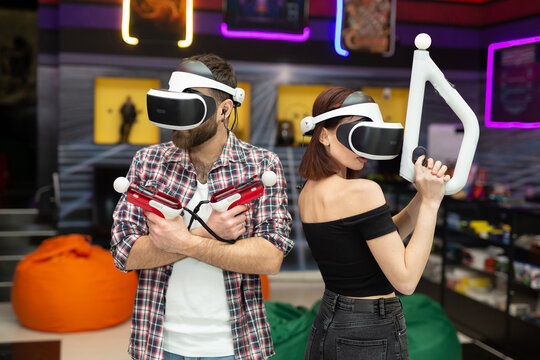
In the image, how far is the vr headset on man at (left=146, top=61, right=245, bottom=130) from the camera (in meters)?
1.49

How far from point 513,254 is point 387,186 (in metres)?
2.08

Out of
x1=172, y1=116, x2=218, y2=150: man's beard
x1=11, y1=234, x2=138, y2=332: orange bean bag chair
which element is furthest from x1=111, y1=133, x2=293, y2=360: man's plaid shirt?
x1=11, y1=234, x2=138, y2=332: orange bean bag chair

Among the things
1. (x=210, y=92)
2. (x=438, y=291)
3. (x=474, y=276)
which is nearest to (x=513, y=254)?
(x=474, y=276)

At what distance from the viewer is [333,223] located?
1.75 meters

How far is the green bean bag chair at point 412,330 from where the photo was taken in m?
3.40

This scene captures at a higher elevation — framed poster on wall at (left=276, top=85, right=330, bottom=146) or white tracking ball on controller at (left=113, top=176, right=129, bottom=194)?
framed poster on wall at (left=276, top=85, right=330, bottom=146)

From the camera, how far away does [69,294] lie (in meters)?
4.67

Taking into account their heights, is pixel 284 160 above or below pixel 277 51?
below

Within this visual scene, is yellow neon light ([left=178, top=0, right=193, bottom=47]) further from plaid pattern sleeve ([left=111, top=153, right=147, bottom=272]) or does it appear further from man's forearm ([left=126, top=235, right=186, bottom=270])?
man's forearm ([left=126, top=235, right=186, bottom=270])

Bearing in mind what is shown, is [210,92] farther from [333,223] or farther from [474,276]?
[474,276]

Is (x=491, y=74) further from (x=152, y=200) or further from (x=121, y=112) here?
(x=121, y=112)

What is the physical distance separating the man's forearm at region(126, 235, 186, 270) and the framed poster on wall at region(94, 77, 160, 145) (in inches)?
199

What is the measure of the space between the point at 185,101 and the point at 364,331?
83 cm

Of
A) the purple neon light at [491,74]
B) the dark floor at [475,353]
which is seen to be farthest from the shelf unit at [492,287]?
the purple neon light at [491,74]
